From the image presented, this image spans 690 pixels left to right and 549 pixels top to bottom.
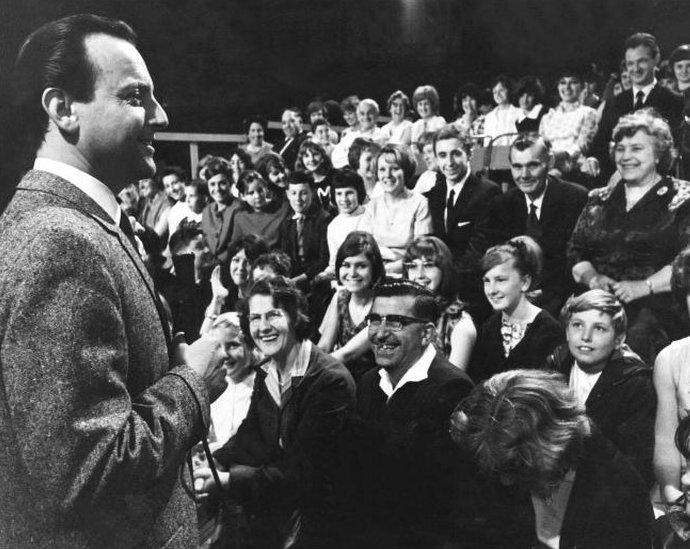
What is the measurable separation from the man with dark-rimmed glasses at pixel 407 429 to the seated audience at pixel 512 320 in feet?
0.50

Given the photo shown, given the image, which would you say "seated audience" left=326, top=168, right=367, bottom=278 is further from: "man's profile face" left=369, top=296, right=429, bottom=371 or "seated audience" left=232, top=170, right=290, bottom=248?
"man's profile face" left=369, top=296, right=429, bottom=371

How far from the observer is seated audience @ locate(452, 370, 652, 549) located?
4.16 ft

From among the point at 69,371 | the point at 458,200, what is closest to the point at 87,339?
the point at 69,371

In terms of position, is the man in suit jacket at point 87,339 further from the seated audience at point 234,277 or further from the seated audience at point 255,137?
the seated audience at point 255,137

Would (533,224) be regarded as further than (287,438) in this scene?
Yes

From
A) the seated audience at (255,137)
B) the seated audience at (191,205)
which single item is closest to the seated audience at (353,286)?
the seated audience at (191,205)

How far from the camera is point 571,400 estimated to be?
131cm

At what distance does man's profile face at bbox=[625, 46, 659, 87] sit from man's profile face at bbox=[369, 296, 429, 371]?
3.51ft

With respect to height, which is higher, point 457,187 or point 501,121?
point 501,121

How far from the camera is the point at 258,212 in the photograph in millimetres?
2984

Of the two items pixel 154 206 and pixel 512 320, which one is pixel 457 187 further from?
pixel 154 206

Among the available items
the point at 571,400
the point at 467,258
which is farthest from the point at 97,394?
the point at 467,258

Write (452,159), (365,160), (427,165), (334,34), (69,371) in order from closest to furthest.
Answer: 1. (69,371)
2. (334,34)
3. (452,159)
4. (365,160)
5. (427,165)

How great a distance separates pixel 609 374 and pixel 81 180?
3.94 ft
